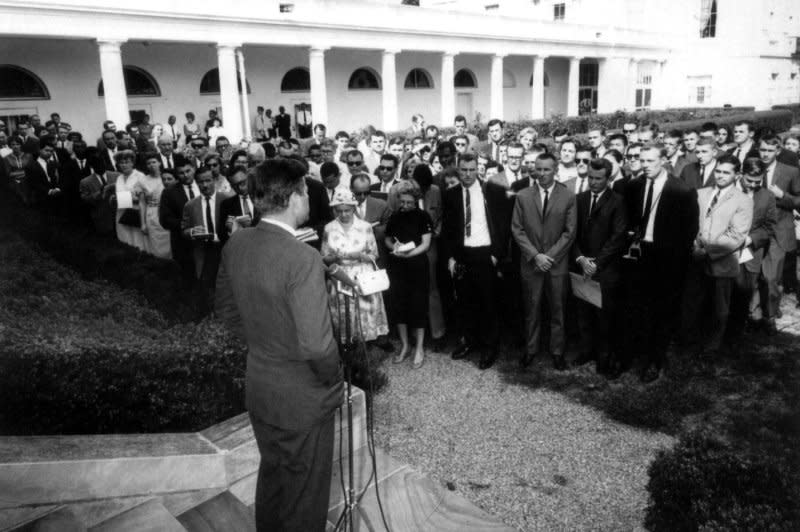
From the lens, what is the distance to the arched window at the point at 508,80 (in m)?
33.9

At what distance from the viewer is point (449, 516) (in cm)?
387

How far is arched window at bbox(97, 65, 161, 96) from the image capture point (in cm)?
2036

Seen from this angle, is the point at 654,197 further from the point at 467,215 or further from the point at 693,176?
the point at 693,176

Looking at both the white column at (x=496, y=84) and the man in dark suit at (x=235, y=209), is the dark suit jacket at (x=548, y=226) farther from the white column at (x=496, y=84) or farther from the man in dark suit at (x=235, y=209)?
the white column at (x=496, y=84)

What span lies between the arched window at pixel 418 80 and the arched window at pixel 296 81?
5912 mm

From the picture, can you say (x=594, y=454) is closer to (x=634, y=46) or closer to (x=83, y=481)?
(x=83, y=481)

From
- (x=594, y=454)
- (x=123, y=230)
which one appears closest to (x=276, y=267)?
(x=594, y=454)

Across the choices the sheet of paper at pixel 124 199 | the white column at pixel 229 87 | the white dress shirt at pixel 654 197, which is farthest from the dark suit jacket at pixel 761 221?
the white column at pixel 229 87

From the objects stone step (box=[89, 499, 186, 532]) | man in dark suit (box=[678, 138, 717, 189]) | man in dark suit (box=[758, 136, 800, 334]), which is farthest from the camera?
man in dark suit (box=[678, 138, 717, 189])

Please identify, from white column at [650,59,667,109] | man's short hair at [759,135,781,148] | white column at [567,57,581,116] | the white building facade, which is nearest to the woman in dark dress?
man's short hair at [759,135,781,148]

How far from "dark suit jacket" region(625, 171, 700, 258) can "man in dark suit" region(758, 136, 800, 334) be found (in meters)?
1.76

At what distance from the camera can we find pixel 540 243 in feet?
19.7

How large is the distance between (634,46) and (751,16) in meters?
6.28

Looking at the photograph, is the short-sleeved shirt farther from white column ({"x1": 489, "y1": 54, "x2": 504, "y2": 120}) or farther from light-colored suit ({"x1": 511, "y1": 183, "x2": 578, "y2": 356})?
white column ({"x1": 489, "y1": 54, "x2": 504, "y2": 120})
